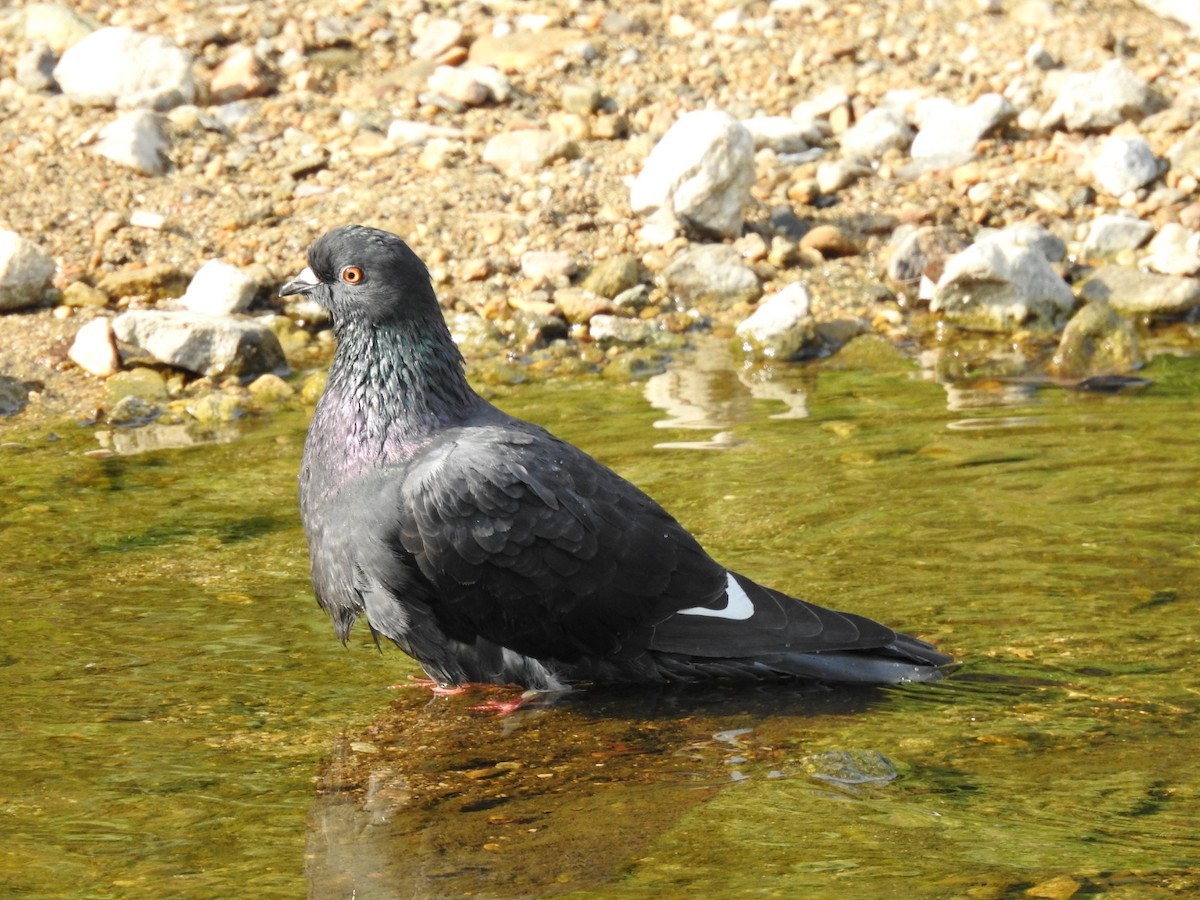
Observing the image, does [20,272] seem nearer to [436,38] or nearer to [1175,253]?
[436,38]

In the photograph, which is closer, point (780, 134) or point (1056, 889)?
point (1056, 889)

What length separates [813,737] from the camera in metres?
4.48

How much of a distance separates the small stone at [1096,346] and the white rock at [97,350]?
4585mm

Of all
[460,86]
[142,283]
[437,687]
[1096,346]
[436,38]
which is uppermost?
[436,38]

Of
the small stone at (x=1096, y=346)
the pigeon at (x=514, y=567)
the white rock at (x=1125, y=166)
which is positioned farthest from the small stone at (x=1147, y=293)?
the pigeon at (x=514, y=567)

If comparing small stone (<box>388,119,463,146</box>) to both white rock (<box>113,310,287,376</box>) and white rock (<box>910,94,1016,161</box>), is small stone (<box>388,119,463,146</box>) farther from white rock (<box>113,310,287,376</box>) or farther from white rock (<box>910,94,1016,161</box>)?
white rock (<box>910,94,1016,161</box>)

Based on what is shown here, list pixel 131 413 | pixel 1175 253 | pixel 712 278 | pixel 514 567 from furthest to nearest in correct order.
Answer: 1. pixel 1175 253
2. pixel 712 278
3. pixel 131 413
4. pixel 514 567

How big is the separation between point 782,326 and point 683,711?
4106 millimetres

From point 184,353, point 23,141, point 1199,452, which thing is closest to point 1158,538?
point 1199,452

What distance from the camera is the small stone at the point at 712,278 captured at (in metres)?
9.11

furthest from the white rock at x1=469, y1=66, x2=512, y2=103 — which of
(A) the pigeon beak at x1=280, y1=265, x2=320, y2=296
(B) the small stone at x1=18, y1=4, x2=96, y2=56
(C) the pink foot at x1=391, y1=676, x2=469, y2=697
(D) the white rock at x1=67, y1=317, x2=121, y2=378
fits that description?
(C) the pink foot at x1=391, y1=676, x2=469, y2=697

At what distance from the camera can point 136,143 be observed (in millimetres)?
9672

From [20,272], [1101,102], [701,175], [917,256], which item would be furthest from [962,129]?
[20,272]

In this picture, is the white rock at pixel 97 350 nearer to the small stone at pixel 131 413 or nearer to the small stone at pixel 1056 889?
the small stone at pixel 131 413
